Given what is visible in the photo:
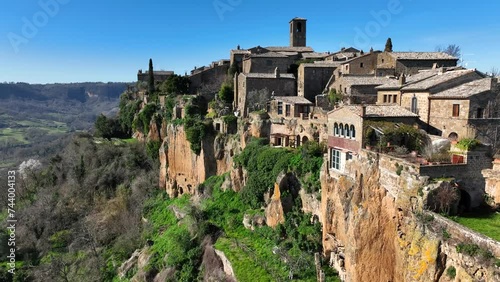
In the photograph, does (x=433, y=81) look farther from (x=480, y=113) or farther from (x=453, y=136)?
(x=453, y=136)

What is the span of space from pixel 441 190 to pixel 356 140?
6328 millimetres

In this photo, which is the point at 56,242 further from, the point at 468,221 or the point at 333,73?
the point at 468,221

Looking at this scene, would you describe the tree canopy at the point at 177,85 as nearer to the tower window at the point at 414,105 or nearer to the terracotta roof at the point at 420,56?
the terracotta roof at the point at 420,56

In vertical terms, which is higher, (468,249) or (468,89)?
(468,89)

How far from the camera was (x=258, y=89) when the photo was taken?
4069 cm

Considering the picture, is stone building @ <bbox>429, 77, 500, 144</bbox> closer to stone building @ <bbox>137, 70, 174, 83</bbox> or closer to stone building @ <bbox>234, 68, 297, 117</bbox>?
stone building @ <bbox>234, 68, 297, 117</bbox>

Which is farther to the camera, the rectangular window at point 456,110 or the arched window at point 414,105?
the arched window at point 414,105

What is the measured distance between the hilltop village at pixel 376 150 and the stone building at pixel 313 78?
12 centimetres

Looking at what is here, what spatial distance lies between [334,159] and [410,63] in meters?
24.2

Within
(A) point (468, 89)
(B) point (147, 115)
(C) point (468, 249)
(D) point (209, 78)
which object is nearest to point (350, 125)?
(A) point (468, 89)

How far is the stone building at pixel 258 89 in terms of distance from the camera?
39.5 m

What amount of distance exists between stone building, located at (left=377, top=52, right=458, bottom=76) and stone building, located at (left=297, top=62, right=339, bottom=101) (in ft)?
19.0

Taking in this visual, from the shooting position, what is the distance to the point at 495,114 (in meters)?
23.5

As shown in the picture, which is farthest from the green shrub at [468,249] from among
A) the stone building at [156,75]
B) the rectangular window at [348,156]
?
the stone building at [156,75]
